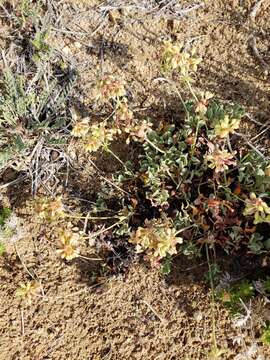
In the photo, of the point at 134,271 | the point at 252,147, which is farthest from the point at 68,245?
the point at 252,147

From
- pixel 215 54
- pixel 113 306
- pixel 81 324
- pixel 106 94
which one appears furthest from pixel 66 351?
pixel 215 54

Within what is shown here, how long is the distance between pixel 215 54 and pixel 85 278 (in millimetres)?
1742

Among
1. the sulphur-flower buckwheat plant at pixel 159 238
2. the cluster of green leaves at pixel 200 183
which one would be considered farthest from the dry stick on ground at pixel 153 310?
the sulphur-flower buckwheat plant at pixel 159 238

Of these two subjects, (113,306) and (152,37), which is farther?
(152,37)

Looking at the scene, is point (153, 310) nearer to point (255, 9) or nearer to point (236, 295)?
point (236, 295)

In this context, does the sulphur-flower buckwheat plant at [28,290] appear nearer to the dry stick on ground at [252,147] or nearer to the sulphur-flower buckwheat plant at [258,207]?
the sulphur-flower buckwheat plant at [258,207]

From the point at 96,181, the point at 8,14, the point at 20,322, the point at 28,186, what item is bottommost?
the point at 20,322

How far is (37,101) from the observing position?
144 inches

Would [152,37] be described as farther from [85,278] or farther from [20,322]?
[20,322]

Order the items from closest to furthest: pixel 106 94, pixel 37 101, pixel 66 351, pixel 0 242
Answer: pixel 106 94 → pixel 66 351 → pixel 0 242 → pixel 37 101

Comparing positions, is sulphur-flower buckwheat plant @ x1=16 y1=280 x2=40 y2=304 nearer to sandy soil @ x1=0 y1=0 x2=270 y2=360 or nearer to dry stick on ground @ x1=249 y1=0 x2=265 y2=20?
sandy soil @ x1=0 y1=0 x2=270 y2=360

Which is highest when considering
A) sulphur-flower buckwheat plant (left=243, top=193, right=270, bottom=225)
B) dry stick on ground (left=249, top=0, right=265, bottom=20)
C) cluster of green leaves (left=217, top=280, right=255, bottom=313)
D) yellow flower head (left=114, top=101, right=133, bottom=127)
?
dry stick on ground (left=249, top=0, right=265, bottom=20)

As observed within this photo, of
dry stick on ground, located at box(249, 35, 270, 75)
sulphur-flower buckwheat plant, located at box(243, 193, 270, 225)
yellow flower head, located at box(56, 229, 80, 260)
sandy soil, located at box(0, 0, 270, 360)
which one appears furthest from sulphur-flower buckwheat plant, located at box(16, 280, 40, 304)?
dry stick on ground, located at box(249, 35, 270, 75)

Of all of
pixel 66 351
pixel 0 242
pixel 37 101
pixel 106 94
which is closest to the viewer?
pixel 106 94
